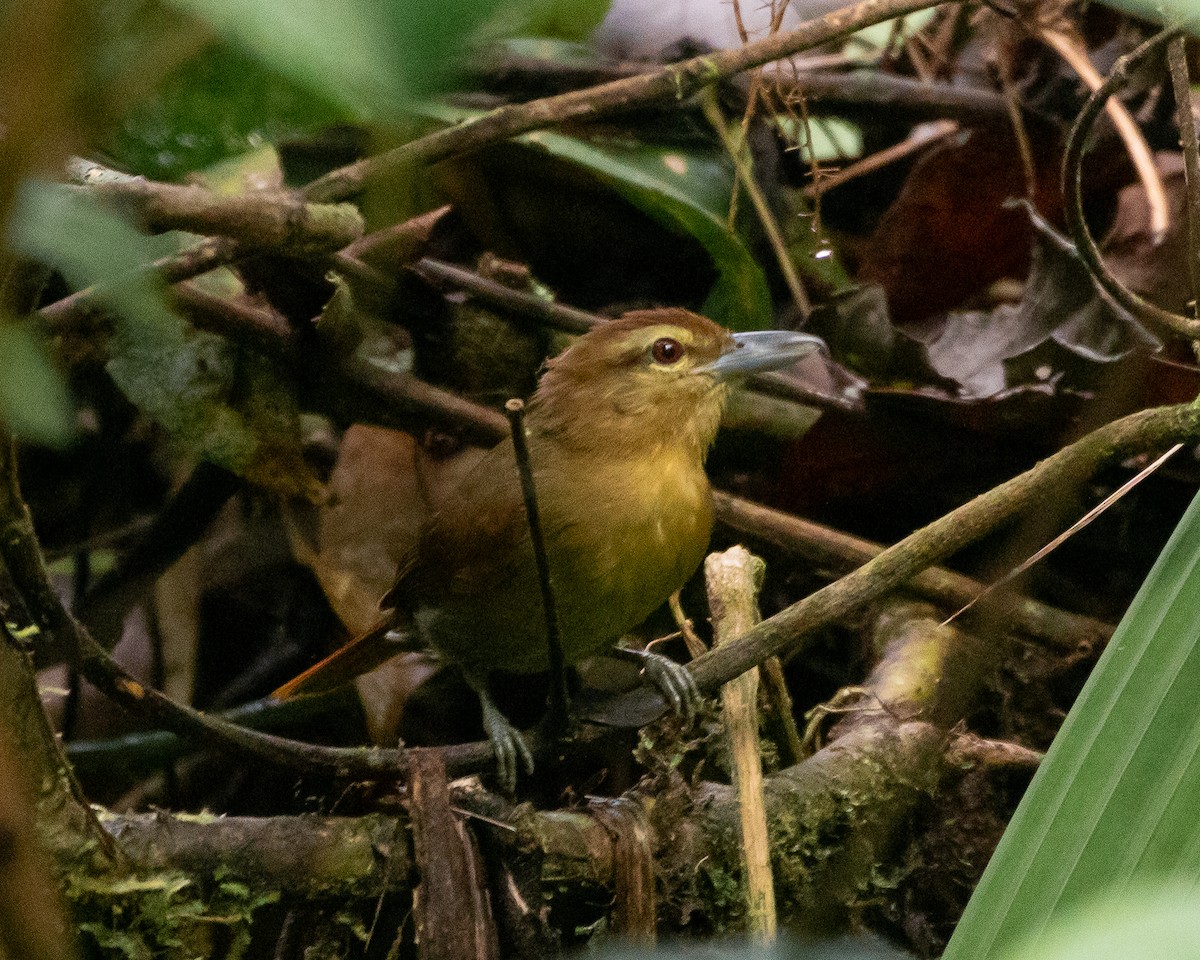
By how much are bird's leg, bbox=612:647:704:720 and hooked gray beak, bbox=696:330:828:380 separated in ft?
2.05

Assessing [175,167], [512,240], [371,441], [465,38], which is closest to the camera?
[465,38]

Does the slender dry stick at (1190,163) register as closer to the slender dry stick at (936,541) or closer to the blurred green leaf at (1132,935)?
the slender dry stick at (936,541)

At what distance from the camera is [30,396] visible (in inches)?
19.8

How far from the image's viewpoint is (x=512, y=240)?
3.38 meters

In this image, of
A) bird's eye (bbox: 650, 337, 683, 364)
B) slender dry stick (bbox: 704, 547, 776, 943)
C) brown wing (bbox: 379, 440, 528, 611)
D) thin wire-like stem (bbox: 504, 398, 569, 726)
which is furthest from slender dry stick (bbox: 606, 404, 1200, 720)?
bird's eye (bbox: 650, 337, 683, 364)

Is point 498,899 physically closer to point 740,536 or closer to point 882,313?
point 740,536

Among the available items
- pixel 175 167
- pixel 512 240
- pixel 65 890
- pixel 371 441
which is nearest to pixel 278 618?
pixel 371 441

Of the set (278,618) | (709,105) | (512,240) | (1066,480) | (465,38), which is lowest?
(465,38)

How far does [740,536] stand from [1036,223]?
1.02 metres

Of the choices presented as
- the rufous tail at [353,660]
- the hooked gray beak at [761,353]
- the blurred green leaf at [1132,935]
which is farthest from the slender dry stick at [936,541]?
the blurred green leaf at [1132,935]

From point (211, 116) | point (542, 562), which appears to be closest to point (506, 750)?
point (542, 562)

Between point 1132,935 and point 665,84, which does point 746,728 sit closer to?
point 665,84

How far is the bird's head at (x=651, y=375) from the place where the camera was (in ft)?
8.55

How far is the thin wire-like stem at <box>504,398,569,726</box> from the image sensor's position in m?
1.17
